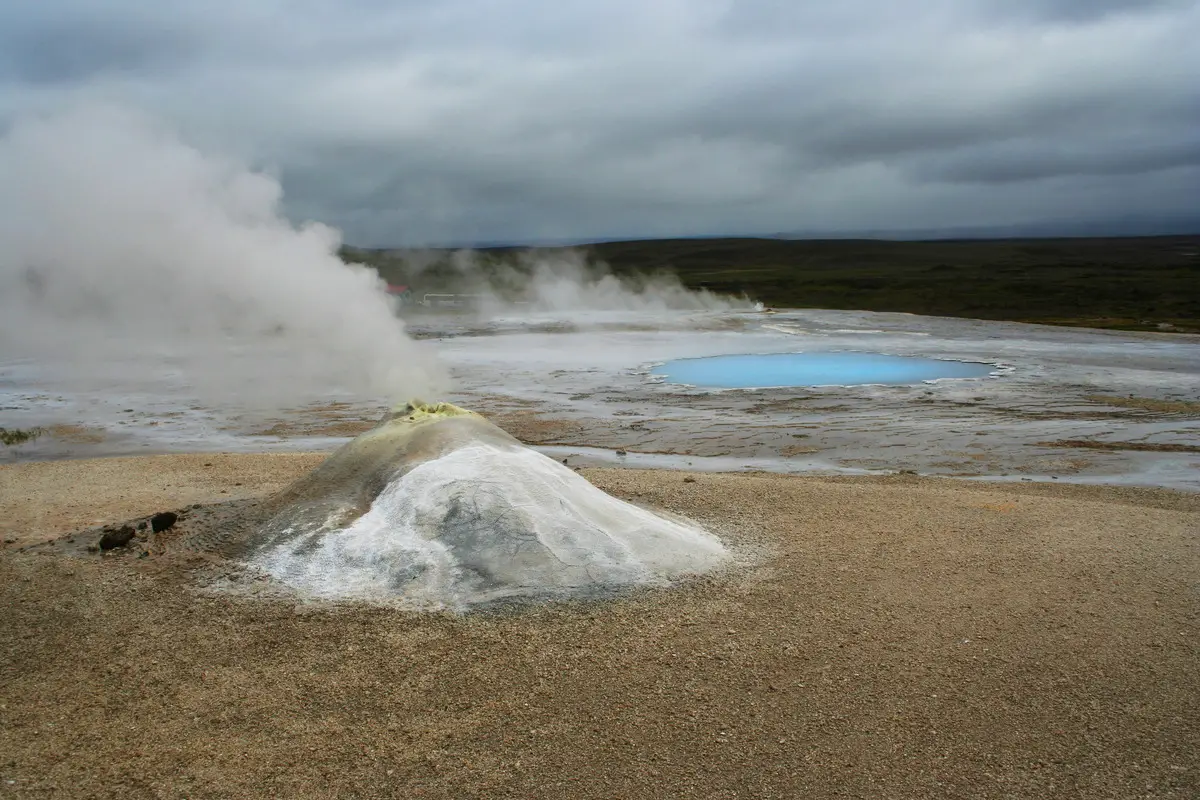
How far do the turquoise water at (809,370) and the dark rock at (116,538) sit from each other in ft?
46.5

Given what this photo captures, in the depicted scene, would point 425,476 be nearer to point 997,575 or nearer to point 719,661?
point 719,661

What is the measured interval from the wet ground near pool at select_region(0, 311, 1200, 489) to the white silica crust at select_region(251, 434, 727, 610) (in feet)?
17.0

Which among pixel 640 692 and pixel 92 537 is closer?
pixel 640 692

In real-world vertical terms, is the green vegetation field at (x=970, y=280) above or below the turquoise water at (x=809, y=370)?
above

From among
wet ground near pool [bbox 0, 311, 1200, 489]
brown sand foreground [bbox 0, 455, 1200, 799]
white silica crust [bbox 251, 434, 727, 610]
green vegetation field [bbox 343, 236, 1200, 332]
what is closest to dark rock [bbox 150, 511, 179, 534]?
brown sand foreground [bbox 0, 455, 1200, 799]

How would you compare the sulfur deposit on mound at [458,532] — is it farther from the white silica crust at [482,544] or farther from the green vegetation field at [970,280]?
the green vegetation field at [970,280]

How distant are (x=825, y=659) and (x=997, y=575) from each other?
237 cm

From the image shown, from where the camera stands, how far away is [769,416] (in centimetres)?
1709

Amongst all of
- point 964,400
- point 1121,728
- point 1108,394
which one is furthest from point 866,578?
point 1108,394

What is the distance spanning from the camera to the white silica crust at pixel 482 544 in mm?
7070

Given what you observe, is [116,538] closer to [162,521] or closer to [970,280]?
[162,521]

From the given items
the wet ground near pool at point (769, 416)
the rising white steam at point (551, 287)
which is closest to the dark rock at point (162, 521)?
the wet ground near pool at point (769, 416)

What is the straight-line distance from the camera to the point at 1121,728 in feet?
17.1

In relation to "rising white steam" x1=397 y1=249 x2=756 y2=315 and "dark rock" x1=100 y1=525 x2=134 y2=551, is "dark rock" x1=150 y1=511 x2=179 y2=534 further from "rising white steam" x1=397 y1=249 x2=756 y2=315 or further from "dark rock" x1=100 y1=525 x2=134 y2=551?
"rising white steam" x1=397 y1=249 x2=756 y2=315
